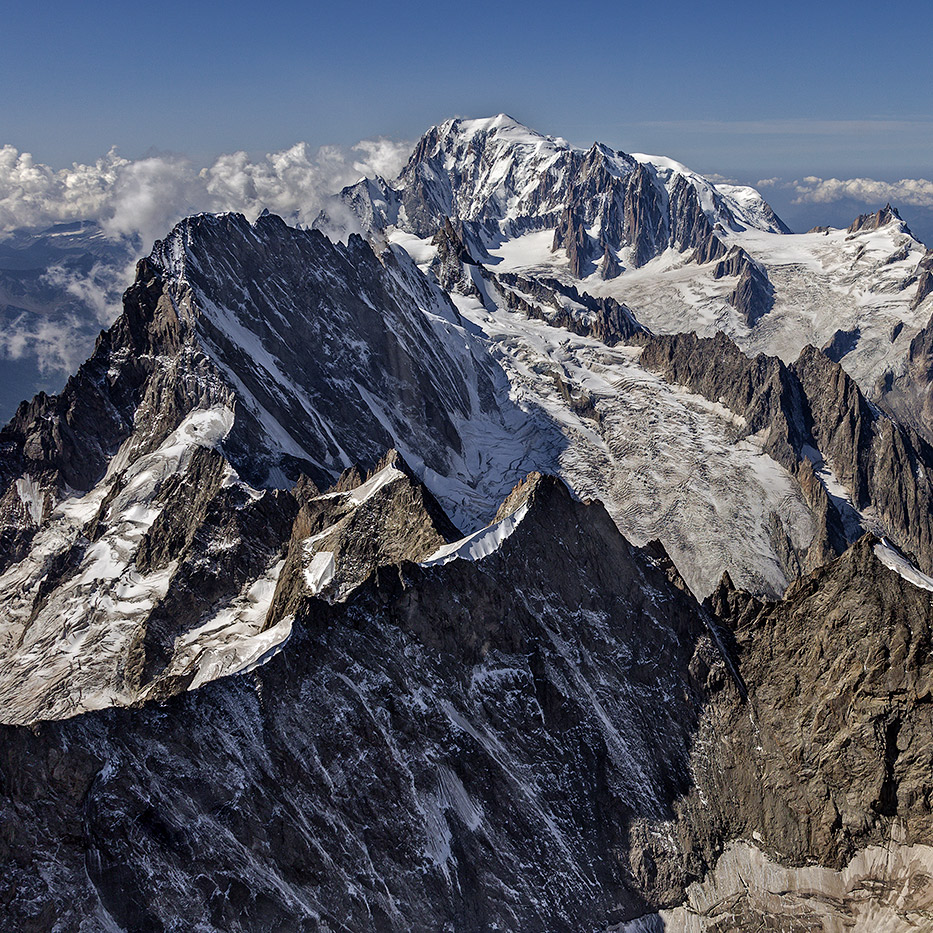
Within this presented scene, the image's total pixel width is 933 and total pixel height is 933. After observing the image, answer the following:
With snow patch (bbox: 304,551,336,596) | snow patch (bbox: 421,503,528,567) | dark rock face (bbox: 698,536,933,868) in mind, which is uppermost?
snow patch (bbox: 421,503,528,567)

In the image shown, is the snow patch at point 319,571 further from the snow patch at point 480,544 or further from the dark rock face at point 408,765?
the dark rock face at point 408,765

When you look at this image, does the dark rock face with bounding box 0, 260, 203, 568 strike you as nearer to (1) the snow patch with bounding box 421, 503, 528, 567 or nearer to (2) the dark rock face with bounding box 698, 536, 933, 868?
(1) the snow patch with bounding box 421, 503, 528, 567

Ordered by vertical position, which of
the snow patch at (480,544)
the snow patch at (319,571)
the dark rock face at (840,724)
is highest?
the snow patch at (480,544)

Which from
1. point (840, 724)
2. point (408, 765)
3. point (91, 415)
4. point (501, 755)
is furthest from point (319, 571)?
point (91, 415)

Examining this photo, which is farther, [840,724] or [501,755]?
[840,724]

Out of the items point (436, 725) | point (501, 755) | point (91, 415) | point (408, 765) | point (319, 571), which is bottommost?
point (501, 755)

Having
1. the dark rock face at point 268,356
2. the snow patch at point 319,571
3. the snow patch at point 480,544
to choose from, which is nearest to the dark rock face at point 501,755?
the snow patch at point 480,544

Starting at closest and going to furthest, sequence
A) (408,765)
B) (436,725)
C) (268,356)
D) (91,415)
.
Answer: (408,765) < (436,725) < (91,415) < (268,356)

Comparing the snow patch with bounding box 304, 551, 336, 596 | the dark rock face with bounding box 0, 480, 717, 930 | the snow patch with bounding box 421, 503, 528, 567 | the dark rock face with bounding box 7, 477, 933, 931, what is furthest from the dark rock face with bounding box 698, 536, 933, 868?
the snow patch with bounding box 304, 551, 336, 596

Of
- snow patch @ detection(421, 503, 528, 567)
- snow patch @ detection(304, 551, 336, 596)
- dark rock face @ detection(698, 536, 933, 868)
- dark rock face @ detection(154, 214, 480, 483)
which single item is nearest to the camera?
dark rock face @ detection(698, 536, 933, 868)

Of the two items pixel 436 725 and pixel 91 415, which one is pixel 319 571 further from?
pixel 91 415

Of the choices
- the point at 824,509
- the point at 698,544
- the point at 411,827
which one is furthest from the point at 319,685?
the point at 824,509
